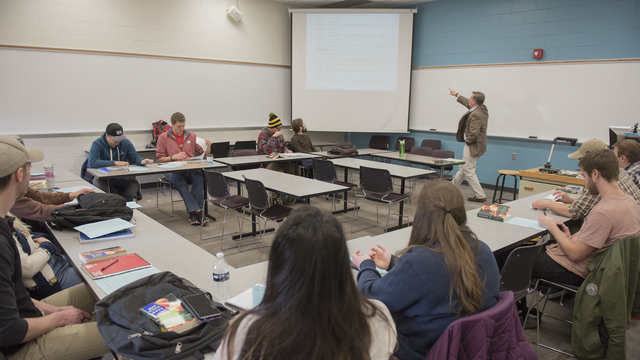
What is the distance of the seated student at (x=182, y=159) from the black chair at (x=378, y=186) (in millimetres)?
1984

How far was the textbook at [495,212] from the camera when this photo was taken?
2.67 metres

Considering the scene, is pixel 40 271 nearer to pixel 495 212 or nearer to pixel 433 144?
pixel 495 212

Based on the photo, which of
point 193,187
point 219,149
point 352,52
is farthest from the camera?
point 352,52

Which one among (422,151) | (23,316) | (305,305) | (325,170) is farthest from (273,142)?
(305,305)

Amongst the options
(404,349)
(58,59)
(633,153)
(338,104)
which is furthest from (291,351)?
(338,104)

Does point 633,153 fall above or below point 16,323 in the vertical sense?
above

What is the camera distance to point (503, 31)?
21.2 feet

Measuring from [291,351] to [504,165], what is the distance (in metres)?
6.70

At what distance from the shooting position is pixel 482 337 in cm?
123

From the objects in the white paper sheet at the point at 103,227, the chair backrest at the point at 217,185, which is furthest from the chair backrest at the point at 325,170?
the white paper sheet at the point at 103,227

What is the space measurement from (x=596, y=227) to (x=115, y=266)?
2.46 metres

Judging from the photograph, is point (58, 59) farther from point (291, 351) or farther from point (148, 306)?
point (291, 351)

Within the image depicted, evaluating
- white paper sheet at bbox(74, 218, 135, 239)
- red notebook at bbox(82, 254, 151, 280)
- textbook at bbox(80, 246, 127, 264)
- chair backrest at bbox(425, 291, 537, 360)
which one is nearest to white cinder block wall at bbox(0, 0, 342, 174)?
white paper sheet at bbox(74, 218, 135, 239)

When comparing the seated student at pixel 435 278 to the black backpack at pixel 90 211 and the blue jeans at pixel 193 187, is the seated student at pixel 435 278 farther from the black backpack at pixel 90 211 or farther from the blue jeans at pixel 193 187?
the blue jeans at pixel 193 187
